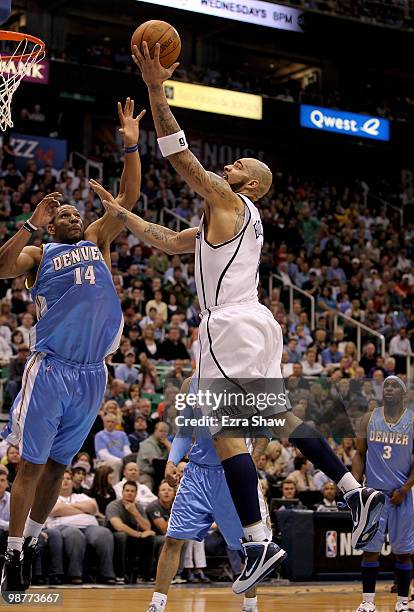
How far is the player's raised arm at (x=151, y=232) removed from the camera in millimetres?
6473

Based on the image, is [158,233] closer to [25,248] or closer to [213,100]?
[25,248]

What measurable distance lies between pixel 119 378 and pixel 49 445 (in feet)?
27.7

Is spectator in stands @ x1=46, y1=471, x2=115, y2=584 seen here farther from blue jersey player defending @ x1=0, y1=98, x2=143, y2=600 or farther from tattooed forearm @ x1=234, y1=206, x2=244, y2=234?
tattooed forearm @ x1=234, y1=206, x2=244, y2=234

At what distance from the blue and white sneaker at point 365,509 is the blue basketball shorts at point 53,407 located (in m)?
1.88

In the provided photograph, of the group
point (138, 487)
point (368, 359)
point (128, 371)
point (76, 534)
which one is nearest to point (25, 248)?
point (76, 534)

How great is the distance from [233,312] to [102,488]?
21.5ft

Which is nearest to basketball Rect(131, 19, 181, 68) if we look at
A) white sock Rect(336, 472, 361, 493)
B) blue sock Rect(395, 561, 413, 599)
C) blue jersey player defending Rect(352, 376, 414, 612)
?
white sock Rect(336, 472, 361, 493)

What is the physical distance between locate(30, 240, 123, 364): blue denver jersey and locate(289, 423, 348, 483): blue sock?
1512 millimetres

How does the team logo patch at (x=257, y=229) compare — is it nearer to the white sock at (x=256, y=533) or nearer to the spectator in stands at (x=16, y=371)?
the white sock at (x=256, y=533)

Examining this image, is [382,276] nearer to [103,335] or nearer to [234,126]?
[234,126]

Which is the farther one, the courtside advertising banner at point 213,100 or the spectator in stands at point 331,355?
the courtside advertising banner at point 213,100

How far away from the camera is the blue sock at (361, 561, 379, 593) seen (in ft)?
29.7

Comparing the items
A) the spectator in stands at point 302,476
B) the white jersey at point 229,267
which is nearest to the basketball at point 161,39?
the white jersey at point 229,267

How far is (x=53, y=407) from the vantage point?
6.37m
